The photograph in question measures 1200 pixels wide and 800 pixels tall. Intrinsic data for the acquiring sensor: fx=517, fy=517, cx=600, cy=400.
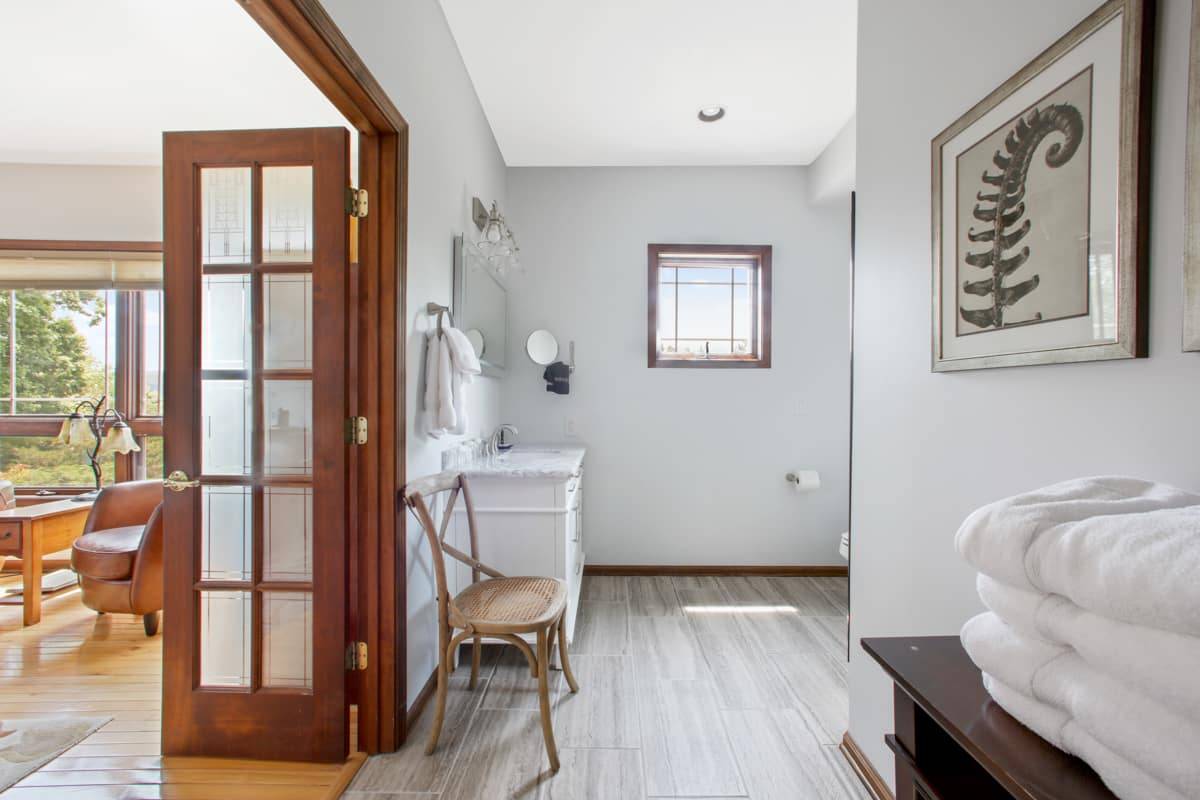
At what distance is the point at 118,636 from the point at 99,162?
2919mm

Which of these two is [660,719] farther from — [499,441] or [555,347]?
[555,347]

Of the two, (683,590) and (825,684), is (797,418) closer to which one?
(683,590)

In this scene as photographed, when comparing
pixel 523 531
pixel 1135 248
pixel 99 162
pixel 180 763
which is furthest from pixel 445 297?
pixel 99 162

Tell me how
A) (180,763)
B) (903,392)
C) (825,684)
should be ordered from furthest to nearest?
(825,684) → (180,763) → (903,392)

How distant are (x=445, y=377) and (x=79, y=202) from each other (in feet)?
10.9

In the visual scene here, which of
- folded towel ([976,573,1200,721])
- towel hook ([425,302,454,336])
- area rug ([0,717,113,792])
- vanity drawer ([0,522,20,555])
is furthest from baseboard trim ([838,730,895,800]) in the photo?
vanity drawer ([0,522,20,555])

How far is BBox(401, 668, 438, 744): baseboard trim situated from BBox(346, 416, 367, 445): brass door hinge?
0.97 meters

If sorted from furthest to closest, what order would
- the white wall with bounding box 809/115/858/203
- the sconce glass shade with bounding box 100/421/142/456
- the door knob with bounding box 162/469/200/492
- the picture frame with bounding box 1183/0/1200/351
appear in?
the sconce glass shade with bounding box 100/421/142/456 → the white wall with bounding box 809/115/858/203 → the door knob with bounding box 162/469/200/492 → the picture frame with bounding box 1183/0/1200/351

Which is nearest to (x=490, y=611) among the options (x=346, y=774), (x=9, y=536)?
(x=346, y=774)

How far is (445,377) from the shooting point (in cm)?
198

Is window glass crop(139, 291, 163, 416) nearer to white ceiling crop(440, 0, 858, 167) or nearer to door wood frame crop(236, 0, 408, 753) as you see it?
white ceiling crop(440, 0, 858, 167)

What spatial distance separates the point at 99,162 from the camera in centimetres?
332

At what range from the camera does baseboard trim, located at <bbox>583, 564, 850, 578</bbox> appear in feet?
11.4

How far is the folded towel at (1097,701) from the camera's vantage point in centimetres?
45
